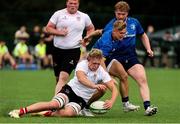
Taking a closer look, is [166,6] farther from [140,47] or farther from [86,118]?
[86,118]

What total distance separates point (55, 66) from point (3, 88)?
6.09 meters

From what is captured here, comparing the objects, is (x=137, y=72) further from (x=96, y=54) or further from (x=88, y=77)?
(x=96, y=54)

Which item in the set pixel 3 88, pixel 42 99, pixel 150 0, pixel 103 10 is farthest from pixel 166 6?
pixel 42 99

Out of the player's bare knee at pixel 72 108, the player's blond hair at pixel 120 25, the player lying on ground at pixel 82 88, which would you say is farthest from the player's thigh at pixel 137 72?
the player's bare knee at pixel 72 108

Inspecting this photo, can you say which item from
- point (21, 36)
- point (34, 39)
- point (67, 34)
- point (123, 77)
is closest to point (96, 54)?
point (123, 77)

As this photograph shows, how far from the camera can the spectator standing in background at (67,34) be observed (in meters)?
13.6

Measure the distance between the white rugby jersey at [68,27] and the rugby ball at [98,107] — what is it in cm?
205

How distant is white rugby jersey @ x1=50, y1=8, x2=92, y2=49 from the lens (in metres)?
13.6

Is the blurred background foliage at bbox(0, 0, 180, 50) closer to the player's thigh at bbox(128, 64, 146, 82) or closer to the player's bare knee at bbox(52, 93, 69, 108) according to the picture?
the player's thigh at bbox(128, 64, 146, 82)

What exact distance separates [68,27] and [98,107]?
7.81 ft

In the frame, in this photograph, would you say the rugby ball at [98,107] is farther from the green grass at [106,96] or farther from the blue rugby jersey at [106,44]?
the blue rugby jersey at [106,44]

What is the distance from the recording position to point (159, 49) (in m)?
36.6

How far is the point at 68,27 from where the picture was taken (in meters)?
13.6

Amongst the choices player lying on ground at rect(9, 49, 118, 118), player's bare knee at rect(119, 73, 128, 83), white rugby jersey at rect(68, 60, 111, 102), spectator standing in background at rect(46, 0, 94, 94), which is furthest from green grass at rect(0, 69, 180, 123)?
spectator standing in background at rect(46, 0, 94, 94)
